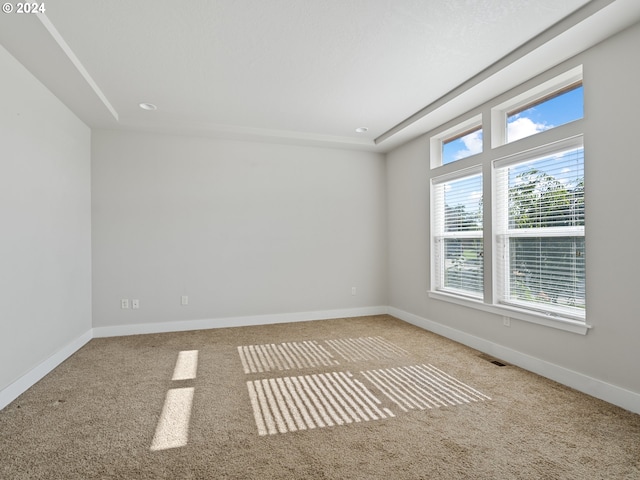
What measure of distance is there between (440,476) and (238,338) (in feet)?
9.67

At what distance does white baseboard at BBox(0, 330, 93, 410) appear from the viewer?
252cm

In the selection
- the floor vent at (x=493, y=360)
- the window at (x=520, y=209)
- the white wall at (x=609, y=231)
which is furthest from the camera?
the floor vent at (x=493, y=360)

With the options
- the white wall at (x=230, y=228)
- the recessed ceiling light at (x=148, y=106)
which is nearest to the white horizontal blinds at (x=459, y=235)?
the white wall at (x=230, y=228)

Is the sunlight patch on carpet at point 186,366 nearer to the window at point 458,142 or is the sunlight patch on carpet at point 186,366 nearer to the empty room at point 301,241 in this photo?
the empty room at point 301,241

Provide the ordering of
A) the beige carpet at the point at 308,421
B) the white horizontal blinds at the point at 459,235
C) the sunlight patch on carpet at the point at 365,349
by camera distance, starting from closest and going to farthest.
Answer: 1. the beige carpet at the point at 308,421
2. the sunlight patch on carpet at the point at 365,349
3. the white horizontal blinds at the point at 459,235

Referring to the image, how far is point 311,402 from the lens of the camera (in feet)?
8.37

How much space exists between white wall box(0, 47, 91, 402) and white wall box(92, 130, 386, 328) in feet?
1.38

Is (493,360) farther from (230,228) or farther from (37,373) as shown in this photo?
(37,373)

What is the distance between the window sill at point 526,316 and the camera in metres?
2.72

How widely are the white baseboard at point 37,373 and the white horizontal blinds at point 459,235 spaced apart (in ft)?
14.0

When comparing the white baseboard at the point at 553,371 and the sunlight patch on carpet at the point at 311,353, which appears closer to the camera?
the white baseboard at the point at 553,371

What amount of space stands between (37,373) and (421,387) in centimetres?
321

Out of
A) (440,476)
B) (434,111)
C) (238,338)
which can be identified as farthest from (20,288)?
(434,111)

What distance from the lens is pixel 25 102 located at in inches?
111
